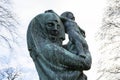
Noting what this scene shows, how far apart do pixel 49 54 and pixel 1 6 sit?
12.8 m

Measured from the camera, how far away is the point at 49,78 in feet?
15.5

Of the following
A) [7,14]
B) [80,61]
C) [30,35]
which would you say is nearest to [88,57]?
[80,61]

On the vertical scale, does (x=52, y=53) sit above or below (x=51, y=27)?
below

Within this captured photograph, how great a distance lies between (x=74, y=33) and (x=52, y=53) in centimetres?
44

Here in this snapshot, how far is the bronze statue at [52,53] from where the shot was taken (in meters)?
4.76

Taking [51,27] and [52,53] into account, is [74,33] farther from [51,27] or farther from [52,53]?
[52,53]

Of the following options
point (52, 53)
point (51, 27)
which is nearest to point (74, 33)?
point (51, 27)

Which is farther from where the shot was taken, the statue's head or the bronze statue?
the statue's head

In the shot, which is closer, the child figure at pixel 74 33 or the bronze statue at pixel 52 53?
the bronze statue at pixel 52 53

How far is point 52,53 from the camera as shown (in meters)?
4.78

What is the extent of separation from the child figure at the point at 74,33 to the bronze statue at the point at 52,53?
0.07m

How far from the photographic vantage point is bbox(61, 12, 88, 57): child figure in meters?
4.89

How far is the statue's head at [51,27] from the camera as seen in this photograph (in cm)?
495

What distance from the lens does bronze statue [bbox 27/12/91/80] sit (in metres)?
4.76
